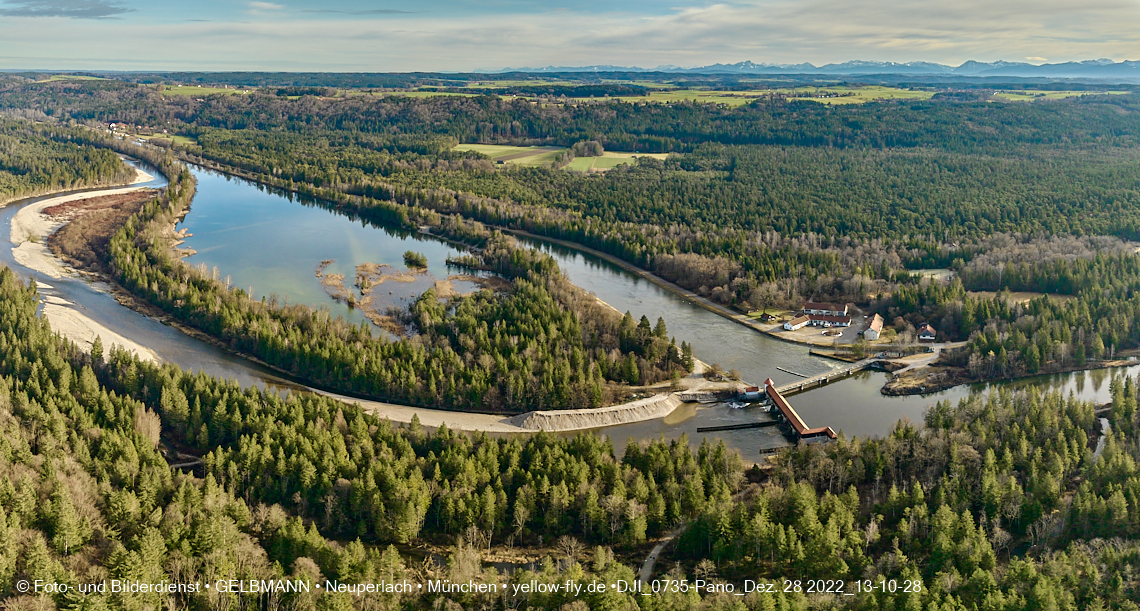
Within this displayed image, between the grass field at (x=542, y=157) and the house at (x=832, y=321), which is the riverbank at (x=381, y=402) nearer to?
the house at (x=832, y=321)

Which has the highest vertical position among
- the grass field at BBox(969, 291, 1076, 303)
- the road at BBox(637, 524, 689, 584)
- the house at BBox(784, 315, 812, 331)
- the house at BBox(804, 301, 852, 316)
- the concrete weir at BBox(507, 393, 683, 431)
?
the grass field at BBox(969, 291, 1076, 303)

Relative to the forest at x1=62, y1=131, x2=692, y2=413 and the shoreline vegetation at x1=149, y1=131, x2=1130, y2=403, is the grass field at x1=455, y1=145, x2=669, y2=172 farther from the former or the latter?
the forest at x1=62, y1=131, x2=692, y2=413

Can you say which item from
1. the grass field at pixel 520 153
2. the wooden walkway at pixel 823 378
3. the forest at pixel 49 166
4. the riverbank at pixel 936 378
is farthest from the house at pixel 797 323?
the forest at pixel 49 166

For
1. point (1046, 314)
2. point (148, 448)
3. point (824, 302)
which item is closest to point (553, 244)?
point (824, 302)

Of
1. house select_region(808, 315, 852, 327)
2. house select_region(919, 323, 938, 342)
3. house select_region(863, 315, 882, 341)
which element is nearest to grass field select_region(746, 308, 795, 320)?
house select_region(808, 315, 852, 327)

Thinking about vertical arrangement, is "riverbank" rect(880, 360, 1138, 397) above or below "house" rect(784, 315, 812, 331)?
below

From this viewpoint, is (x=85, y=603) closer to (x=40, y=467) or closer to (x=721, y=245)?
(x=40, y=467)

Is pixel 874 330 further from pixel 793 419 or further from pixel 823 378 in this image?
pixel 793 419
